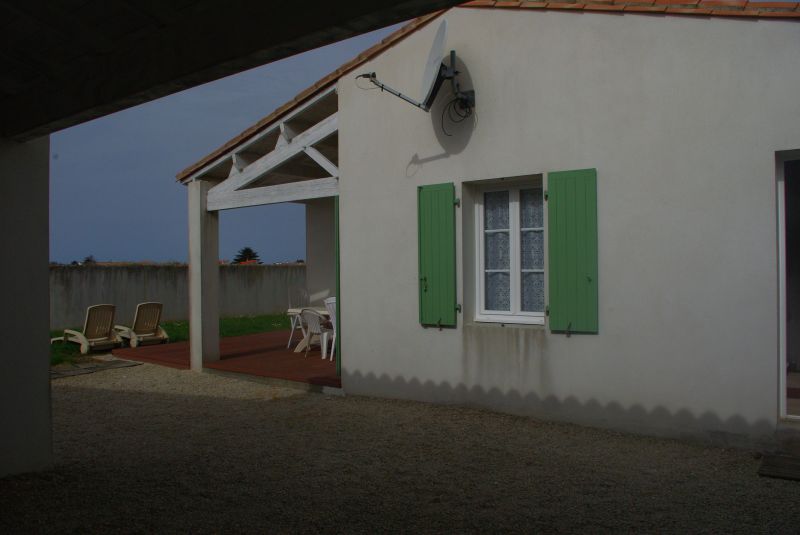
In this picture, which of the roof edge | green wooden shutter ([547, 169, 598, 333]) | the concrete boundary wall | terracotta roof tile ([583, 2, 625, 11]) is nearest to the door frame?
green wooden shutter ([547, 169, 598, 333])

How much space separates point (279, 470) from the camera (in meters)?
4.69

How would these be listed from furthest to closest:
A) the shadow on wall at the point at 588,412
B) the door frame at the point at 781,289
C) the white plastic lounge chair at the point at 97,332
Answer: the white plastic lounge chair at the point at 97,332 → the shadow on wall at the point at 588,412 → the door frame at the point at 781,289

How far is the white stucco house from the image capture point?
16.4 feet

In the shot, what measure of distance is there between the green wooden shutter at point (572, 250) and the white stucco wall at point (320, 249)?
667 centimetres

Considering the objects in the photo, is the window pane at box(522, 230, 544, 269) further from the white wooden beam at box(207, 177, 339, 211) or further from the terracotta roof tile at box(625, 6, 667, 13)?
the white wooden beam at box(207, 177, 339, 211)

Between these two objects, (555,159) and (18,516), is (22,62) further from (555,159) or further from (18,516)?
(555,159)

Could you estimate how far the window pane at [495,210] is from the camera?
646cm

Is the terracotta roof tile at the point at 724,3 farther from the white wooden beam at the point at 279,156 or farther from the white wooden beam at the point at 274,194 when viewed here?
the white wooden beam at the point at 274,194

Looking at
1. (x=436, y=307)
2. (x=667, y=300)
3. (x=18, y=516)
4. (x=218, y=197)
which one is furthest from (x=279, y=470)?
(x=218, y=197)

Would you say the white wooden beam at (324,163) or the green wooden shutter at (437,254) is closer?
the green wooden shutter at (437,254)

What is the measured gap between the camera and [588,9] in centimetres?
568

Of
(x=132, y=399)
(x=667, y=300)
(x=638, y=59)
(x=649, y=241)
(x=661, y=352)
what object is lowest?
(x=132, y=399)

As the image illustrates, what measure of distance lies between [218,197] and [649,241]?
19.6ft

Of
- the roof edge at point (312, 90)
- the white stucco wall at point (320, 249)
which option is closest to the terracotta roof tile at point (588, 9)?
the roof edge at point (312, 90)
